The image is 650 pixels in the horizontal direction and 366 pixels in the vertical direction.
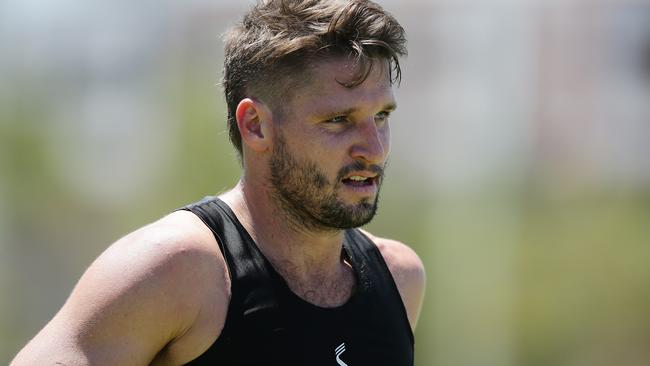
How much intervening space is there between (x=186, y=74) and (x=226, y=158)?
327 cm

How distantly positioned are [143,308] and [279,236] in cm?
65

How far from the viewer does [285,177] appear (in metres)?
4.00

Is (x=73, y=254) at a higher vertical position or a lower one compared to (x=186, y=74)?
lower

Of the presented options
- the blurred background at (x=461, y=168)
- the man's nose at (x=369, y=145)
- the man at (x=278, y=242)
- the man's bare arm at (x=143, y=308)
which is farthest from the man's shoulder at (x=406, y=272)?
the blurred background at (x=461, y=168)

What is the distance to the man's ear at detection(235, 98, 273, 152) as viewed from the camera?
13.2 feet

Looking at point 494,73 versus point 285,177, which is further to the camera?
point 494,73

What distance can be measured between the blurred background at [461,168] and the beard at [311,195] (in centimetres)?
1505

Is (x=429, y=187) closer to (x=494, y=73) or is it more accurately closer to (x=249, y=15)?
(x=494, y=73)

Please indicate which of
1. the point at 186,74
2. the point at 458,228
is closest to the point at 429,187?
the point at 458,228

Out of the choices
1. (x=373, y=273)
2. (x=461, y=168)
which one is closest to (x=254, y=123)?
(x=373, y=273)

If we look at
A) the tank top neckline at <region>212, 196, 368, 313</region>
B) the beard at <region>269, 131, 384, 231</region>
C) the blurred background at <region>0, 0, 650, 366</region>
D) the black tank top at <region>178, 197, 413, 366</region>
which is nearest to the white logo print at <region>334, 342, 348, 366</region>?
the black tank top at <region>178, 197, 413, 366</region>

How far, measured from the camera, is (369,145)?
3912 millimetres

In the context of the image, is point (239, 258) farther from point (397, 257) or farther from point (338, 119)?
point (397, 257)

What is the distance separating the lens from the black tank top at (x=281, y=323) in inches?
145
